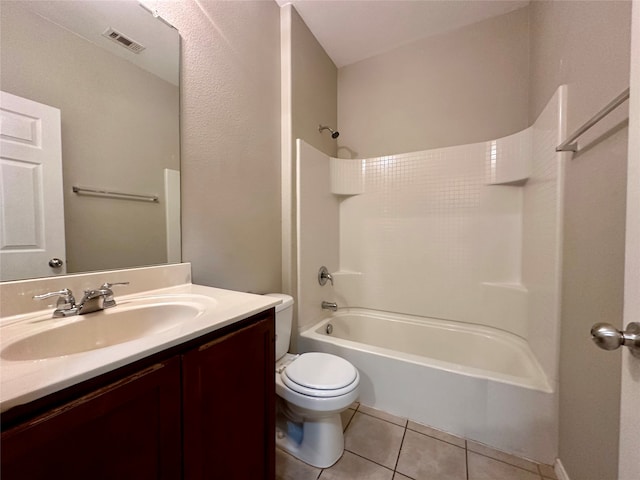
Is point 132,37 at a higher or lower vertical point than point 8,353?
higher

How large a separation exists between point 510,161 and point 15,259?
A: 2.46 meters

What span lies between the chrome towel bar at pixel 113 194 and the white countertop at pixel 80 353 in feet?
1.24

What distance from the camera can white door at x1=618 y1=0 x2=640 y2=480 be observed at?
17.1 inches

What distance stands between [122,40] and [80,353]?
1134mm

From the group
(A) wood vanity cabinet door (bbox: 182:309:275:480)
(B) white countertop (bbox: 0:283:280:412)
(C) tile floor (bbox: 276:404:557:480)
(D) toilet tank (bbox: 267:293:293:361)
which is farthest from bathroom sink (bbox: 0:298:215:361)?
(C) tile floor (bbox: 276:404:557:480)

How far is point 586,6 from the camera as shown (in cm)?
97

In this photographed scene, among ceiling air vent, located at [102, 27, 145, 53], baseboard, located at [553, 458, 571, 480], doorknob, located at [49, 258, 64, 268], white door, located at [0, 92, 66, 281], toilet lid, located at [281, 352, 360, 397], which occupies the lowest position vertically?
baseboard, located at [553, 458, 571, 480]

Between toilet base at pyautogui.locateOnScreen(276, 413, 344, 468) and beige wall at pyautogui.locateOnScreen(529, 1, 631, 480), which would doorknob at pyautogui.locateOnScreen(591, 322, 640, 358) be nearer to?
beige wall at pyautogui.locateOnScreen(529, 1, 631, 480)

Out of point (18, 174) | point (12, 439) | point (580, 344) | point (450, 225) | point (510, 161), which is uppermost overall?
point (510, 161)

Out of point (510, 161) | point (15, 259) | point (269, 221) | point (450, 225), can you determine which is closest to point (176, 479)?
point (15, 259)

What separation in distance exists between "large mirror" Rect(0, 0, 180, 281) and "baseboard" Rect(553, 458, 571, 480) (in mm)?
1934

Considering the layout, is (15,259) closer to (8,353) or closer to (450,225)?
(8,353)

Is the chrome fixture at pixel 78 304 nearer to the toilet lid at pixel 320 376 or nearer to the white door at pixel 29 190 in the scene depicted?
the white door at pixel 29 190

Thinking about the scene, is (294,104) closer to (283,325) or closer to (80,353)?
(283,325)
